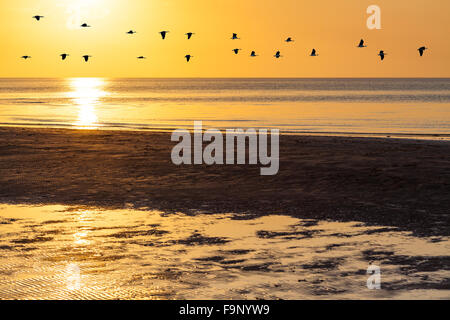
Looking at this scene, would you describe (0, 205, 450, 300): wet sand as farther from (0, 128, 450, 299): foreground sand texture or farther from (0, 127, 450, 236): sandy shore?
(0, 127, 450, 236): sandy shore

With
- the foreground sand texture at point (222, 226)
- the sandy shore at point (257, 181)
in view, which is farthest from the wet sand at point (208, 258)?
the sandy shore at point (257, 181)

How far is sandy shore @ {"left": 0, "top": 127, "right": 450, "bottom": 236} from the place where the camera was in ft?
53.7

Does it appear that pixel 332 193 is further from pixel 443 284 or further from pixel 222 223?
pixel 443 284

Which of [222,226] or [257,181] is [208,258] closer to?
[222,226]

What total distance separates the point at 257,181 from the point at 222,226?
20.2ft

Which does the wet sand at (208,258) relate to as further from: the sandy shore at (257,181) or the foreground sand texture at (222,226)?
the sandy shore at (257,181)

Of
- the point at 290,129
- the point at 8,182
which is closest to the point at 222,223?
the point at 8,182

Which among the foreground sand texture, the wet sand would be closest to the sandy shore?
the foreground sand texture

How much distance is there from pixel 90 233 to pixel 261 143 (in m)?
18.2

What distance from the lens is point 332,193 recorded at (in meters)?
18.5

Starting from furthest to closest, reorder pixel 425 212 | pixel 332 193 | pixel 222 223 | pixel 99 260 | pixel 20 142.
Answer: pixel 20 142, pixel 332 193, pixel 425 212, pixel 222 223, pixel 99 260

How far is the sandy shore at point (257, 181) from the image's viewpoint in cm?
1636

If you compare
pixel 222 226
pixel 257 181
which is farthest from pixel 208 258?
pixel 257 181

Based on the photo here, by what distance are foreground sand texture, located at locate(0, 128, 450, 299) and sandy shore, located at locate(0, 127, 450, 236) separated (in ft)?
0.21
